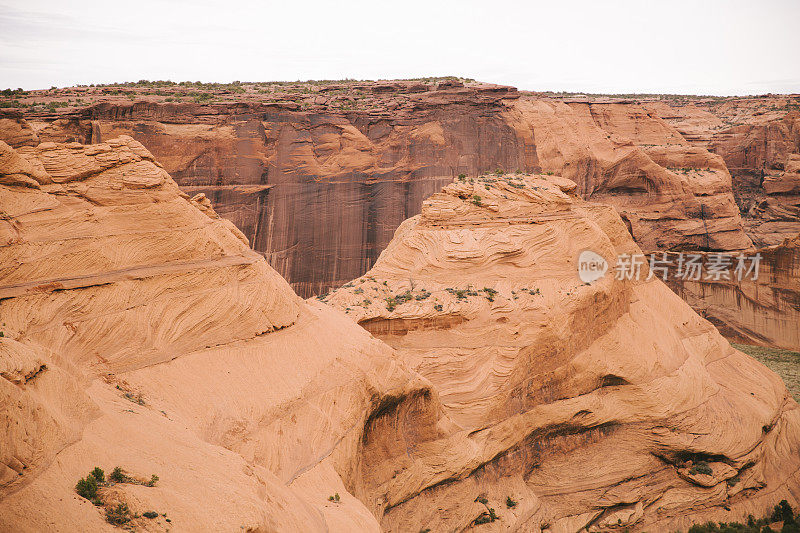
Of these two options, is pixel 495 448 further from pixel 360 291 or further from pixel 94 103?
pixel 94 103

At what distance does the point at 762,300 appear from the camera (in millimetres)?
37281

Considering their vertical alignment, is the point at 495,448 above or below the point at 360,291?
below

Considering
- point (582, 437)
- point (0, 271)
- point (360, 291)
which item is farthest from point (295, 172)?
point (0, 271)

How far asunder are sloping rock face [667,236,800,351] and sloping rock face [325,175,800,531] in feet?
44.1

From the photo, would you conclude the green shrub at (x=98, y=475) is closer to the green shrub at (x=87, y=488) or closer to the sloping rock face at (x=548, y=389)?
the green shrub at (x=87, y=488)

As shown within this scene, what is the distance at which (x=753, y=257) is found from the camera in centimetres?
3769

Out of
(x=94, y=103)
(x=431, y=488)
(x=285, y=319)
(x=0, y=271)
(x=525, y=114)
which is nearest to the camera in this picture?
(x=0, y=271)

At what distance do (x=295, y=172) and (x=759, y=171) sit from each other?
43.5 m

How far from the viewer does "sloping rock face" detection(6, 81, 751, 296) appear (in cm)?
3541

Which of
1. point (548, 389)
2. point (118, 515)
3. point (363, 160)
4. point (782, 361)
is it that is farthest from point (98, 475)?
point (782, 361)

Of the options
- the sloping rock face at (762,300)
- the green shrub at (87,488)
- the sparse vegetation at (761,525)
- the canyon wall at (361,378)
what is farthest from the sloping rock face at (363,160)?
the green shrub at (87,488)

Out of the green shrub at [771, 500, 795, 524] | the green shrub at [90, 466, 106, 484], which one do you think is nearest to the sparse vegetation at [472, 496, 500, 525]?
the green shrub at [771, 500, 795, 524]

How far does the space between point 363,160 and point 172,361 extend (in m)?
30.0

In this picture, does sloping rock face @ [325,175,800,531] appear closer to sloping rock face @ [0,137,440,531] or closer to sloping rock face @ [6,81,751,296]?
sloping rock face @ [0,137,440,531]
